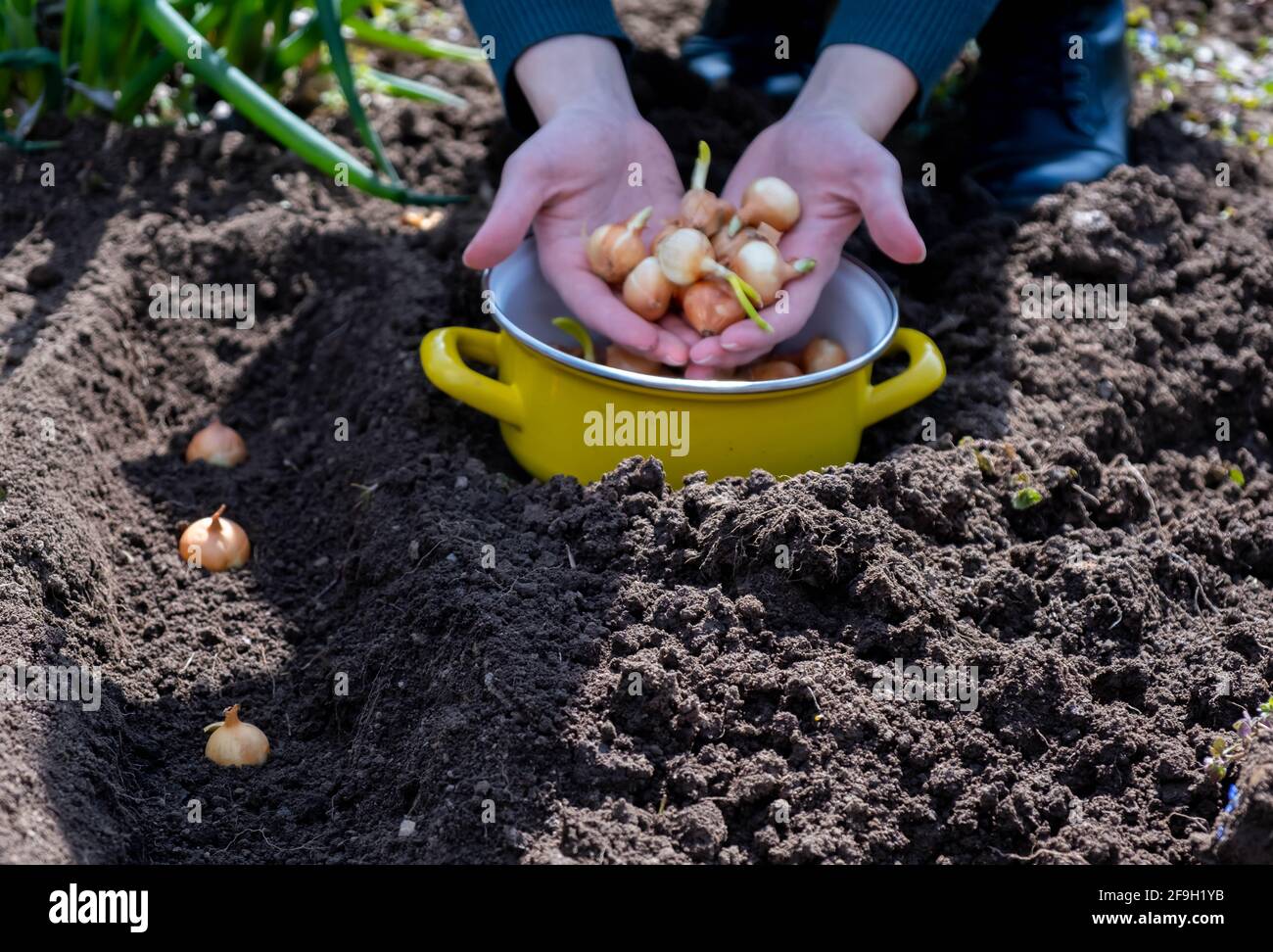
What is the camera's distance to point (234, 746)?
1463mm

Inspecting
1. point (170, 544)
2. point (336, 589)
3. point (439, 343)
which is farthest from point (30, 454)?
point (439, 343)

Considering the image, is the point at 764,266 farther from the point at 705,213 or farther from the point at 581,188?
the point at 581,188

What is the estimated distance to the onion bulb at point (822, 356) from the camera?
5.94ft

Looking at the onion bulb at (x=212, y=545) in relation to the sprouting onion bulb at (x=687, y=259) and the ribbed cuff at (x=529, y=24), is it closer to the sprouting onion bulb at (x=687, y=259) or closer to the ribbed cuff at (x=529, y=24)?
the sprouting onion bulb at (x=687, y=259)

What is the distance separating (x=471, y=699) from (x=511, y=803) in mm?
142

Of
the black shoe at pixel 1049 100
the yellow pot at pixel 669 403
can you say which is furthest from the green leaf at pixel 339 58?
the black shoe at pixel 1049 100

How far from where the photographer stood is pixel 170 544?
1.80 metres

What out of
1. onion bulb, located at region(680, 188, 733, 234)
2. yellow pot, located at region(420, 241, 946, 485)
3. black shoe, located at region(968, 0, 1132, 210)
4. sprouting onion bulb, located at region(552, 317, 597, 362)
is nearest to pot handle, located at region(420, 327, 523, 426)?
yellow pot, located at region(420, 241, 946, 485)

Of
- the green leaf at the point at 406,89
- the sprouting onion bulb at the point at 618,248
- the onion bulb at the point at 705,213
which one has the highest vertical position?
the onion bulb at the point at 705,213

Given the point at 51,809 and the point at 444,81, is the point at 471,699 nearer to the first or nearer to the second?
the point at 51,809

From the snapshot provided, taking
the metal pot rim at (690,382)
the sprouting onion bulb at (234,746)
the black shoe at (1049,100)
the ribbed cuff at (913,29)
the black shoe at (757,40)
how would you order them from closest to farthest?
the sprouting onion bulb at (234,746), the metal pot rim at (690,382), the ribbed cuff at (913,29), the black shoe at (1049,100), the black shoe at (757,40)

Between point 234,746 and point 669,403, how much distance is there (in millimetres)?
620

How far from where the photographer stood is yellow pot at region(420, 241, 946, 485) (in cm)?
163

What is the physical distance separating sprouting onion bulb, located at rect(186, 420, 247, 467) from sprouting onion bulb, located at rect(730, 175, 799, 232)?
0.78 m
